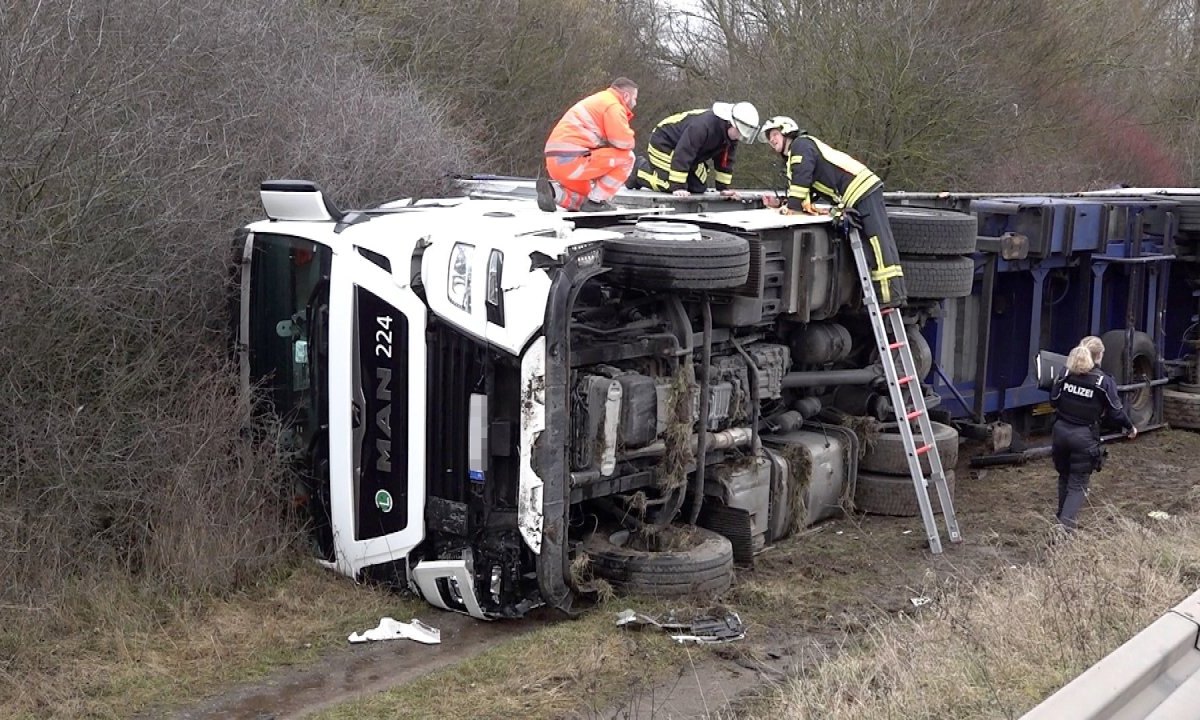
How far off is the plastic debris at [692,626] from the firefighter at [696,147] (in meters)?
3.93

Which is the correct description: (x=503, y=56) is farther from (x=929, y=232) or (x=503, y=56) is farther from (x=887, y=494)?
(x=887, y=494)

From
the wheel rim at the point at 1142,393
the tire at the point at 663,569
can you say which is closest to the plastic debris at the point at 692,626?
the tire at the point at 663,569

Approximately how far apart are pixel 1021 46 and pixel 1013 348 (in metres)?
10.6

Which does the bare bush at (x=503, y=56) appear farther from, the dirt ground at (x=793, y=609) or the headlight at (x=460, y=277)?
the headlight at (x=460, y=277)

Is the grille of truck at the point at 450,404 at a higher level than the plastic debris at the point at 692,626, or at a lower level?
higher

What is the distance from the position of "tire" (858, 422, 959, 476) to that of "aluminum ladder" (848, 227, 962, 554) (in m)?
0.19

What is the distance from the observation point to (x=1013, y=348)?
10.4 meters

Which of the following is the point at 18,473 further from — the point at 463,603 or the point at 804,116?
the point at 804,116

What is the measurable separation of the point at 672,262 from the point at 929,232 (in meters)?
2.65

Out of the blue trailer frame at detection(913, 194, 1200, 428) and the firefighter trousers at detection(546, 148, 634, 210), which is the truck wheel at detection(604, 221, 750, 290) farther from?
the blue trailer frame at detection(913, 194, 1200, 428)

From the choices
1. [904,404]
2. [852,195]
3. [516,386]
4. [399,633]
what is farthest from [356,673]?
[852,195]

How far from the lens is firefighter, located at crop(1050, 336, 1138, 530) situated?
7703mm

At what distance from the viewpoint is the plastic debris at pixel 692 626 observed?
595cm

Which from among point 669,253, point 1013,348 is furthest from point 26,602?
point 1013,348
